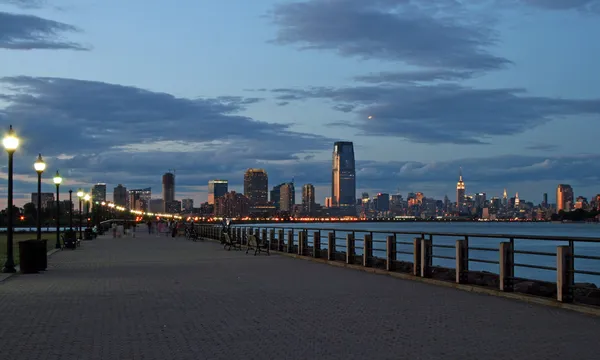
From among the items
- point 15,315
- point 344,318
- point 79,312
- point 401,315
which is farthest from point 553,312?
point 15,315

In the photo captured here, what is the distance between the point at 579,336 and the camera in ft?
34.2

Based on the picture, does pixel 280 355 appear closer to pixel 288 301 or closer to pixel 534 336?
pixel 534 336

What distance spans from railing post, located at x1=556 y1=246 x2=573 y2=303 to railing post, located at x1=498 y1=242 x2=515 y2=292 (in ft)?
5.76

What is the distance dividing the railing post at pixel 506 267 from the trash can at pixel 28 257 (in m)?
13.3

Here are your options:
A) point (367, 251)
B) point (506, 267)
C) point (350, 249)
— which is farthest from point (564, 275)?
point (350, 249)

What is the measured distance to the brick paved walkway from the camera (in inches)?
372

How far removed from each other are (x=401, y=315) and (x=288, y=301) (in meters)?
2.72

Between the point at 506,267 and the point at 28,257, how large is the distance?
44.8 feet

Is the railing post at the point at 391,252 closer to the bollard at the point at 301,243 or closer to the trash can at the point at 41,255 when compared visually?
the trash can at the point at 41,255

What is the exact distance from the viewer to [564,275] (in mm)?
13523

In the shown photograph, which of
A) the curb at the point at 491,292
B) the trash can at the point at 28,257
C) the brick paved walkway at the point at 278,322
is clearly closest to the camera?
the brick paved walkway at the point at 278,322

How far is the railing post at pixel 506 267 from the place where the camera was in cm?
1534

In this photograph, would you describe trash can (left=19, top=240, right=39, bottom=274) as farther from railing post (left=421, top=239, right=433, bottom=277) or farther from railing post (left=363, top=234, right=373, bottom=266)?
railing post (left=421, top=239, right=433, bottom=277)

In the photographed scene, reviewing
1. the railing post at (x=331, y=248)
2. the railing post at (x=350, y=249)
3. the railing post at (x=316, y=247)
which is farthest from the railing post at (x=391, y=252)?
the railing post at (x=316, y=247)
